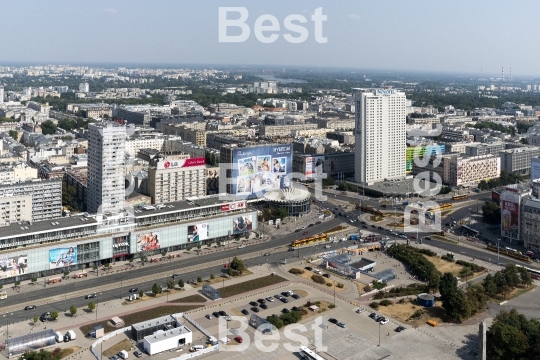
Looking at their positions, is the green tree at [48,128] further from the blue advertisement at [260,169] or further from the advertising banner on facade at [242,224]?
the advertising banner on facade at [242,224]

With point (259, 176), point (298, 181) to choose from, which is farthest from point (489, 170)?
point (259, 176)

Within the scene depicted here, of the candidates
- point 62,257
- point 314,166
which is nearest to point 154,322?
point 62,257

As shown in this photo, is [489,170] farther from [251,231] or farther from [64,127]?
[64,127]

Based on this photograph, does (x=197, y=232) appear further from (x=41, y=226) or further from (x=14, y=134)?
(x=14, y=134)

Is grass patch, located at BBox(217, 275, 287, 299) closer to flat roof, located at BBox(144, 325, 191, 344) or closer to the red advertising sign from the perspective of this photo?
flat roof, located at BBox(144, 325, 191, 344)

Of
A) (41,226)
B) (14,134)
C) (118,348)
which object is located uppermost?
(14,134)

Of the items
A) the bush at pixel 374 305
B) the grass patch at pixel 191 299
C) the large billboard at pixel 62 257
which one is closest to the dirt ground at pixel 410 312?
the bush at pixel 374 305
